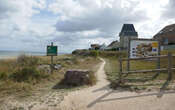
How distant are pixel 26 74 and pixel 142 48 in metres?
7.79

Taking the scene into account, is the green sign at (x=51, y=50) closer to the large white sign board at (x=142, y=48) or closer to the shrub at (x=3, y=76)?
the shrub at (x=3, y=76)

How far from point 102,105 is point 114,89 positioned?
5.45ft

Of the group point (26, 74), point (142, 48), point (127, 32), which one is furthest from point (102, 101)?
point (127, 32)

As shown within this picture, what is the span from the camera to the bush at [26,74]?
7042 mm

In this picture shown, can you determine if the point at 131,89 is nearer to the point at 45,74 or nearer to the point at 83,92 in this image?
the point at 83,92

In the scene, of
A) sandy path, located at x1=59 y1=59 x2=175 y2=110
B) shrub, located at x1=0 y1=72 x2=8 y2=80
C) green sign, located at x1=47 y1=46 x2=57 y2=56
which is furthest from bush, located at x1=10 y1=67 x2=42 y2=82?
sandy path, located at x1=59 y1=59 x2=175 y2=110

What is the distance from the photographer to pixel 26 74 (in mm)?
7324

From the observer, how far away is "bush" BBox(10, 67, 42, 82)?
7.04 m

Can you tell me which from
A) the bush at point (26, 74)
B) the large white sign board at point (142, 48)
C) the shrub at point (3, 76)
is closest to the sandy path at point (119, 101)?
the bush at point (26, 74)

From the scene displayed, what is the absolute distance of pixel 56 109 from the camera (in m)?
3.93

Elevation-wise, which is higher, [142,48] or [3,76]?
[142,48]

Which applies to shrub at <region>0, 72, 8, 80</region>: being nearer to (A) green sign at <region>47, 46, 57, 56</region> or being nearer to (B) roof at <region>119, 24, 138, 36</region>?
(A) green sign at <region>47, 46, 57, 56</region>

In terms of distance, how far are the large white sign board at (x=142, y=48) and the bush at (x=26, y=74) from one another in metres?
6.43

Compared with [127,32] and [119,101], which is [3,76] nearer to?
[119,101]
